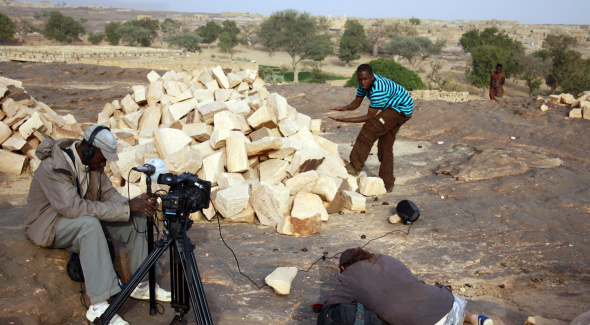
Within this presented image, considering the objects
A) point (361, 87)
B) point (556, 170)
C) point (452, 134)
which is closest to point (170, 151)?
point (361, 87)

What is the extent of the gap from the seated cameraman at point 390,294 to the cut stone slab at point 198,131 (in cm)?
422

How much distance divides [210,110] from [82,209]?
4193 mm

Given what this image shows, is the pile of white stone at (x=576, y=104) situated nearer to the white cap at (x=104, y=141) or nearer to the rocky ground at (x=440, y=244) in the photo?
the rocky ground at (x=440, y=244)

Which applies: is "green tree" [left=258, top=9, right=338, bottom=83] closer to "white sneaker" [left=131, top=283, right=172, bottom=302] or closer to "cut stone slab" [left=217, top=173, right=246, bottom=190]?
"cut stone slab" [left=217, top=173, right=246, bottom=190]

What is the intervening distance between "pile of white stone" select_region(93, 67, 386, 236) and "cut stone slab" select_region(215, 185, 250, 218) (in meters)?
0.01

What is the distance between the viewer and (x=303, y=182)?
5.88 meters

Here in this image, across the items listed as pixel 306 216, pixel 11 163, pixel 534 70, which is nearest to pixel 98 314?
pixel 306 216

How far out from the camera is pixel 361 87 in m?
6.37

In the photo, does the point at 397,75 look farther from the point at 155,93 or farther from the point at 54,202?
the point at 54,202

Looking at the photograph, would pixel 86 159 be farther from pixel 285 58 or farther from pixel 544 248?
pixel 285 58

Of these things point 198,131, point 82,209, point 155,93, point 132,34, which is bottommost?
point 198,131

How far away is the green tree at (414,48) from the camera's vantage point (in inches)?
1753

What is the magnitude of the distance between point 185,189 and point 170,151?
Answer: 3374 millimetres

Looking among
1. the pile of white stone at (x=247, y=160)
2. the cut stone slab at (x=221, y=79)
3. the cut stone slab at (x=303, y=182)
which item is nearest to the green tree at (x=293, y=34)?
the cut stone slab at (x=221, y=79)
